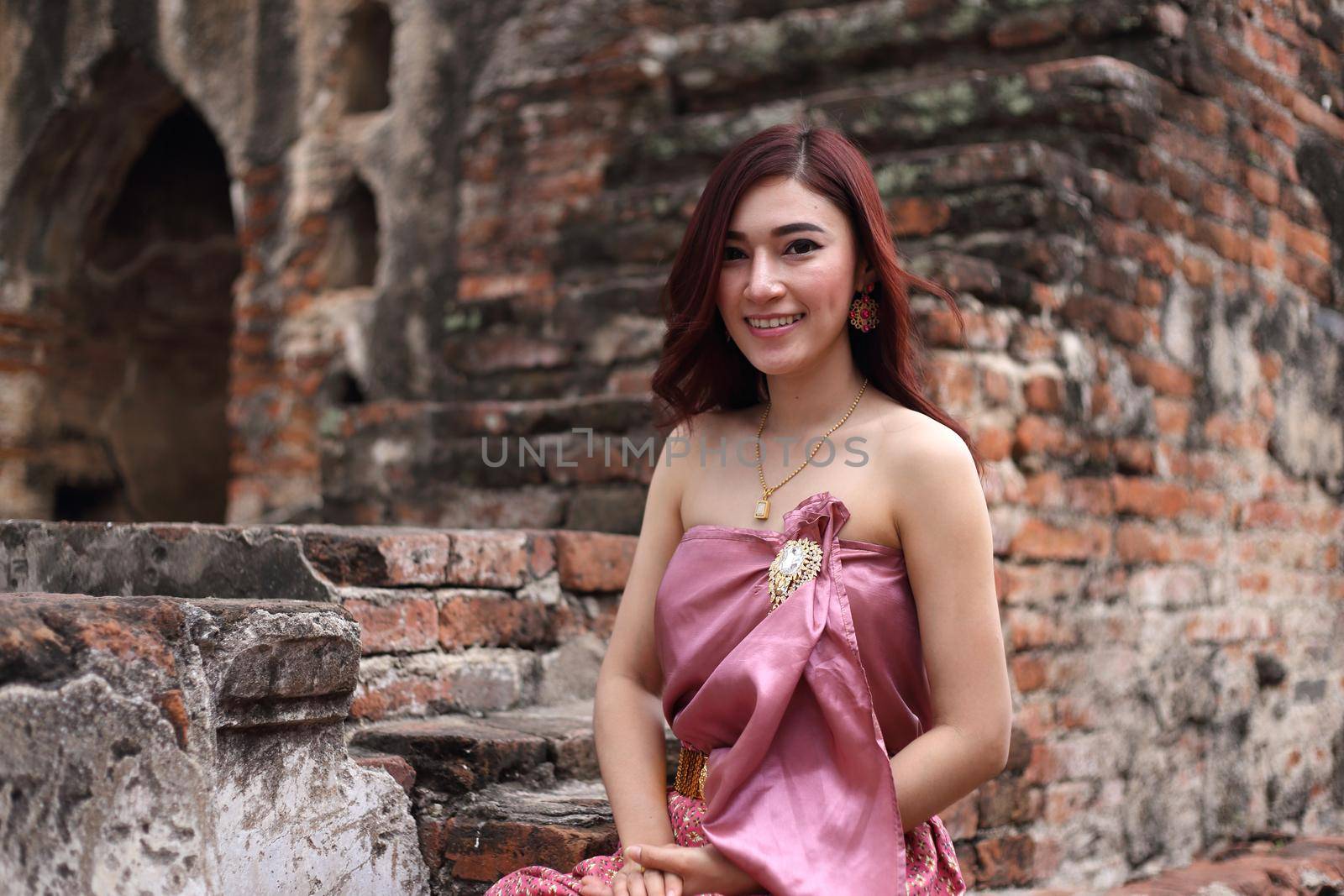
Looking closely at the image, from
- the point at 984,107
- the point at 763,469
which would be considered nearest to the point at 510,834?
the point at 763,469

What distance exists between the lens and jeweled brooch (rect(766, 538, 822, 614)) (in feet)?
5.55

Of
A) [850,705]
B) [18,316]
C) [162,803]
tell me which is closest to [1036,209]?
[850,705]

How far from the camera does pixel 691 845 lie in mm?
1717

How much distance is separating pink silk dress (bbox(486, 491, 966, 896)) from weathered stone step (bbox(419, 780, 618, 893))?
0.46ft

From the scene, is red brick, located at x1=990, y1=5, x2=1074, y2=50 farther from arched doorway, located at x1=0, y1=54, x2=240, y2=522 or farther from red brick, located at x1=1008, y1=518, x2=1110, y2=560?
arched doorway, located at x1=0, y1=54, x2=240, y2=522

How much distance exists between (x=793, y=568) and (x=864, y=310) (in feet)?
1.29

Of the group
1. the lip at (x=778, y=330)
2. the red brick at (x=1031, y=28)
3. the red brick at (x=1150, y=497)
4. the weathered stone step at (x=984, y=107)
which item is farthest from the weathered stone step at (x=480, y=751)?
the red brick at (x=1031, y=28)

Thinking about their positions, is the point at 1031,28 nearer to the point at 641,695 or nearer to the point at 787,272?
the point at 787,272

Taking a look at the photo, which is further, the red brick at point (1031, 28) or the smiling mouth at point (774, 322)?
the red brick at point (1031, 28)

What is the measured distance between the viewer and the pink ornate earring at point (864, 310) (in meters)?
1.86

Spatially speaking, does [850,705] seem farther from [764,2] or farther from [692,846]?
[764,2]

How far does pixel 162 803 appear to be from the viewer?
5.08ft

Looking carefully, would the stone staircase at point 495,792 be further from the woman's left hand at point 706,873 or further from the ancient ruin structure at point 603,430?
the woman's left hand at point 706,873

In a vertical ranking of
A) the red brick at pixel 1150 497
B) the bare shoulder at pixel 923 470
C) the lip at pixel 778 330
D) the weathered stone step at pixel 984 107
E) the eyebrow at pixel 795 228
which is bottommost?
the bare shoulder at pixel 923 470
